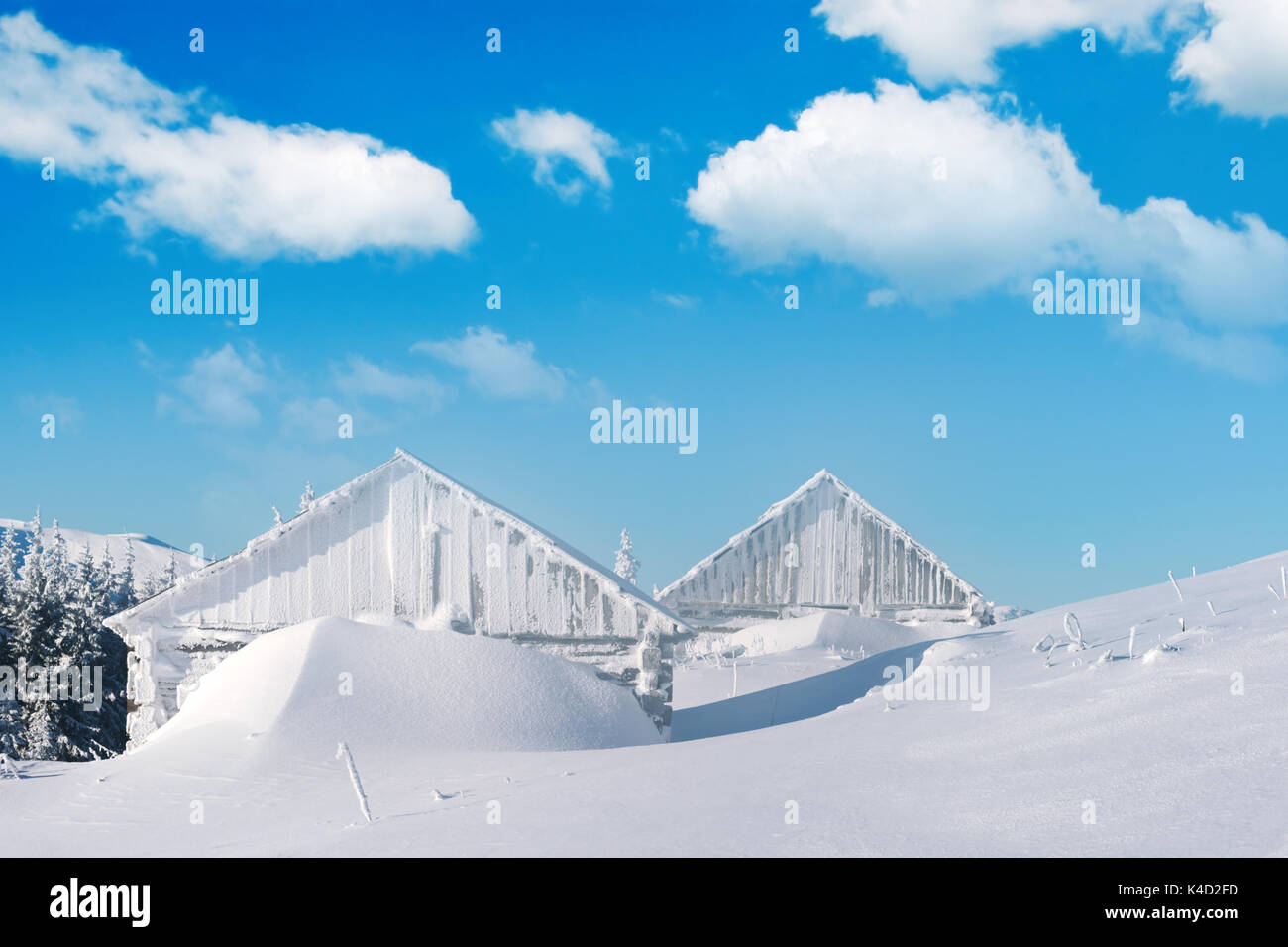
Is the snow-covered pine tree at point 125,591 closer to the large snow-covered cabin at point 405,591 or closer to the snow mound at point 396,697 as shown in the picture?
the large snow-covered cabin at point 405,591

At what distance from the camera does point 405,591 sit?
16438 mm

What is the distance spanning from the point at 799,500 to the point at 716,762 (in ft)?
65.2

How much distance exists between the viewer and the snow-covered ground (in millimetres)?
6184

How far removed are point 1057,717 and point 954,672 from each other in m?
4.56

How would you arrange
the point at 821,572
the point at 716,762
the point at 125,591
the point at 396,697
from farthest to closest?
1. the point at 125,591
2. the point at 821,572
3. the point at 396,697
4. the point at 716,762

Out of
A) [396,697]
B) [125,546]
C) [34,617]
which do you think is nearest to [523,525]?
[396,697]

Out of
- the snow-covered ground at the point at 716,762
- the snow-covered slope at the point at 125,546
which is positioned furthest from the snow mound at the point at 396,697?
the snow-covered slope at the point at 125,546

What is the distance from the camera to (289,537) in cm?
1672

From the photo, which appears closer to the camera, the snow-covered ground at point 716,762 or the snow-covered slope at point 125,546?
the snow-covered ground at point 716,762

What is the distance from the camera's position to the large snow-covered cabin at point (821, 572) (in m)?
27.8

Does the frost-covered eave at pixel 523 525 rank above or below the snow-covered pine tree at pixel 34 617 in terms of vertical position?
above

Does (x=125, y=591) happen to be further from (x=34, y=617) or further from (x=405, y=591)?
(x=405, y=591)

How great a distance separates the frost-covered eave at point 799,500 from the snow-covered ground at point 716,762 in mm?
10382
